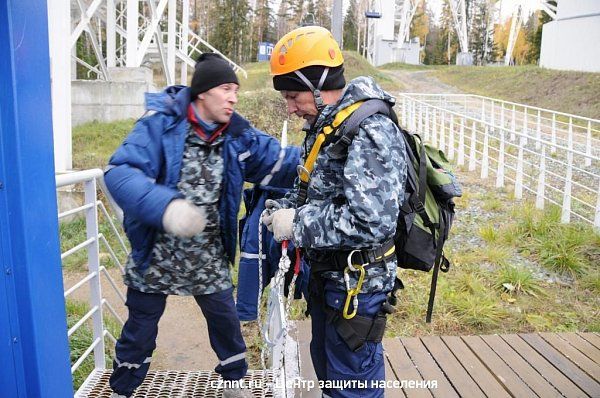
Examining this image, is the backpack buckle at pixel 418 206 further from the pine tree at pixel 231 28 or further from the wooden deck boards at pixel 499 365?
the pine tree at pixel 231 28

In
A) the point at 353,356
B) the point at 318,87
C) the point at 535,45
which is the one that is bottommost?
the point at 353,356

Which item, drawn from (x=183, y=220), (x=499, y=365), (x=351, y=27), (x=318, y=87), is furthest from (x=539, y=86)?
(x=351, y=27)

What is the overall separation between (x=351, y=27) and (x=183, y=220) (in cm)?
6140

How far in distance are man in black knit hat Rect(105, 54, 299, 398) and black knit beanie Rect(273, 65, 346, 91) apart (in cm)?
35

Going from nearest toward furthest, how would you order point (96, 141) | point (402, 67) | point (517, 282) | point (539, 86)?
point (517, 282)
point (96, 141)
point (539, 86)
point (402, 67)

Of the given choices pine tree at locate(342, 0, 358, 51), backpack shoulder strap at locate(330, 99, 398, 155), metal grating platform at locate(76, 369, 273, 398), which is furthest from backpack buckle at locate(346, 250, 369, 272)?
pine tree at locate(342, 0, 358, 51)

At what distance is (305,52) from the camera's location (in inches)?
80.7

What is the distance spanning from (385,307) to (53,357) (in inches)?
47.4

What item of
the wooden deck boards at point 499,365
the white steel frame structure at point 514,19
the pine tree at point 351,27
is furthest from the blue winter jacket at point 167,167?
the pine tree at point 351,27

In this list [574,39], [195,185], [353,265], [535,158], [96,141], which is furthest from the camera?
[574,39]

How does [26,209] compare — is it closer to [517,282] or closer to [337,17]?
[517,282]

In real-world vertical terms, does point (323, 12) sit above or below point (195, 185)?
above

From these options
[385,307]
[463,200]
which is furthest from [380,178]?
[463,200]

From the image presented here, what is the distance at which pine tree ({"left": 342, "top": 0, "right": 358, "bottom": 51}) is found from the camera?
58188mm
